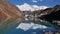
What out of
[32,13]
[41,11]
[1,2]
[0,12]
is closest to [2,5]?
[1,2]

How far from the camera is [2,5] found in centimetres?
7294

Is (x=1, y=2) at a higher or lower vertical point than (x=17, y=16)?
higher

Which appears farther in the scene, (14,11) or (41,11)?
(41,11)

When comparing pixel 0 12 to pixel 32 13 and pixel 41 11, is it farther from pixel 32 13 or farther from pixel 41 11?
pixel 41 11

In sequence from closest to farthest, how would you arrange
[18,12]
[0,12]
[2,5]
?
[0,12] → [2,5] → [18,12]

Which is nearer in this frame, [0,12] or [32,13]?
[0,12]

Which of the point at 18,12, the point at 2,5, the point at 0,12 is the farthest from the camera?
the point at 18,12

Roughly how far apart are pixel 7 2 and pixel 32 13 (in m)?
10.6

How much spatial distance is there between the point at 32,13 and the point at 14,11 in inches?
279

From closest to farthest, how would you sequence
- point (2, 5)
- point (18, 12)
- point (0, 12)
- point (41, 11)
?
point (0, 12)
point (2, 5)
point (18, 12)
point (41, 11)

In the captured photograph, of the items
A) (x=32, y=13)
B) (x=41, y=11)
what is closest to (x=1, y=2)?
(x=32, y=13)

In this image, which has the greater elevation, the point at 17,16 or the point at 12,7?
the point at 12,7

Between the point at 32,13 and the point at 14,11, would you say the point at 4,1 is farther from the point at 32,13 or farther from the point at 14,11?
the point at 32,13

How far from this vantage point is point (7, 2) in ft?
261
